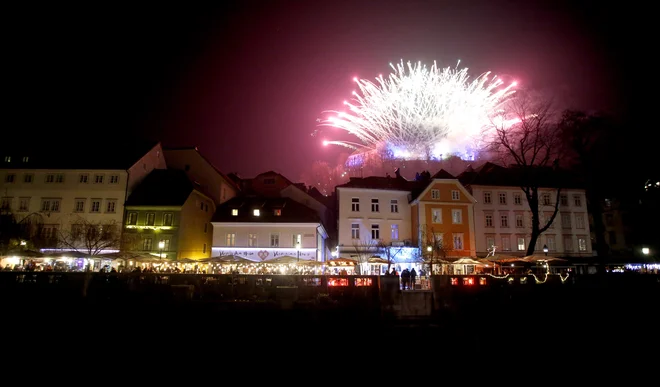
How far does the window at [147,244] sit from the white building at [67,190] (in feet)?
10.2

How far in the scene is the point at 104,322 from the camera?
30.0 metres

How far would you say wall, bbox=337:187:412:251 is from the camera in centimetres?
5566

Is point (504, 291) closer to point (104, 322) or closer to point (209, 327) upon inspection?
point (209, 327)

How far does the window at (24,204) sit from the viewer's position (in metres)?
53.8

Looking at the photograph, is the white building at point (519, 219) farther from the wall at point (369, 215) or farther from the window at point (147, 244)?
the window at point (147, 244)

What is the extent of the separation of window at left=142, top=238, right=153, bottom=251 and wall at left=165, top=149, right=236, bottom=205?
11620 millimetres

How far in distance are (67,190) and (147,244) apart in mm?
11831

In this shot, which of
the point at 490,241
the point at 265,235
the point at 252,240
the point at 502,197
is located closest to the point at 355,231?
the point at 265,235

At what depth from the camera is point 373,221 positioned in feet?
185

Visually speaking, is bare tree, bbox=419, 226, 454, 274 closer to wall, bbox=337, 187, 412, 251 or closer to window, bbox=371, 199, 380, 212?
wall, bbox=337, 187, 412, 251

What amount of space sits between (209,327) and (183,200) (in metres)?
26.4

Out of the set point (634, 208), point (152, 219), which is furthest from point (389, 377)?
point (634, 208)

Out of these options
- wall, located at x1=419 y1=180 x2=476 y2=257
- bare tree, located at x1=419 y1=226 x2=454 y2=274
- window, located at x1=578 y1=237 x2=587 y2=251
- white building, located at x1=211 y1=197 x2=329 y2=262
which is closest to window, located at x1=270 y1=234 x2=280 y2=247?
white building, located at x1=211 y1=197 x2=329 y2=262

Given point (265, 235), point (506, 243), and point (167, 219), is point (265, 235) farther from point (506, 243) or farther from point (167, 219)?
point (506, 243)
